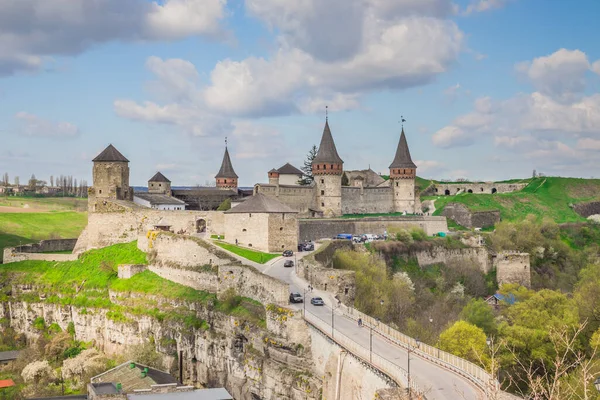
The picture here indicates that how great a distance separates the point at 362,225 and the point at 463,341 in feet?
112

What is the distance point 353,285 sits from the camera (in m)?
40.7

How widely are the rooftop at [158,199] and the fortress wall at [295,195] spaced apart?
27.7 feet

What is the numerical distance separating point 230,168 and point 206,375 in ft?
145

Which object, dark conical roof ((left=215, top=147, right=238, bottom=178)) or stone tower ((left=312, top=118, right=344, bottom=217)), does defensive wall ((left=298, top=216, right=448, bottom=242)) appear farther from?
dark conical roof ((left=215, top=147, right=238, bottom=178))

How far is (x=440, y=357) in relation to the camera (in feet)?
89.9

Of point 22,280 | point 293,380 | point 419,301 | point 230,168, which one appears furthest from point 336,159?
point 293,380

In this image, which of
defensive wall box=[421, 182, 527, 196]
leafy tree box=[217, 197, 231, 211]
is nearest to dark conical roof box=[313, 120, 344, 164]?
leafy tree box=[217, 197, 231, 211]

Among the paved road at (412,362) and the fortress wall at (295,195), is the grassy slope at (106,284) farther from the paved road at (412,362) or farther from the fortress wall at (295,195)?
the fortress wall at (295,195)

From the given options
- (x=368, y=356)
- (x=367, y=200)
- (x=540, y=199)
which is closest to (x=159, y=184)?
(x=367, y=200)

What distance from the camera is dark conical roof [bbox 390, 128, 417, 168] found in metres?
81.2

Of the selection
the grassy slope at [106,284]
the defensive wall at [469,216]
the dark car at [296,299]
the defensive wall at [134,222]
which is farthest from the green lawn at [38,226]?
the dark car at [296,299]

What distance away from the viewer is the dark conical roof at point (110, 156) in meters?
59.2

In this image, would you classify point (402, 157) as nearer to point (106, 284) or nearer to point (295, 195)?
point (295, 195)

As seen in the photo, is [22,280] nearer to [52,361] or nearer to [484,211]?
[52,361]
